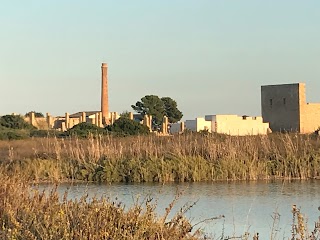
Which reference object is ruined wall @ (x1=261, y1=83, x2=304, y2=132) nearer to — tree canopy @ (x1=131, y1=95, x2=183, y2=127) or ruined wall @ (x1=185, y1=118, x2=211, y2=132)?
ruined wall @ (x1=185, y1=118, x2=211, y2=132)

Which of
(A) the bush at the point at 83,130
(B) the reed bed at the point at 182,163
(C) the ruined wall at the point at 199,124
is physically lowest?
(B) the reed bed at the point at 182,163

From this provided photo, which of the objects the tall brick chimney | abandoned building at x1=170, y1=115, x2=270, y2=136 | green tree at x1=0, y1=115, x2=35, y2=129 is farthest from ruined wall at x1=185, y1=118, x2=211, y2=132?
green tree at x1=0, y1=115, x2=35, y2=129

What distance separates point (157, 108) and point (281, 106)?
544 inches

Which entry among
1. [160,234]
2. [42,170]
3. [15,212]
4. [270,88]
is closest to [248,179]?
[42,170]

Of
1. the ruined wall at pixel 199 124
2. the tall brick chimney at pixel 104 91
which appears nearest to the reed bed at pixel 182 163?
the ruined wall at pixel 199 124

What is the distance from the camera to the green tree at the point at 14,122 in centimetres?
5793

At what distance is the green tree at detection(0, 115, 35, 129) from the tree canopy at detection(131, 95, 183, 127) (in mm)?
13708

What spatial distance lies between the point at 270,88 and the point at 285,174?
38.5 meters

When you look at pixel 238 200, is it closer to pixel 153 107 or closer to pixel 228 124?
pixel 228 124

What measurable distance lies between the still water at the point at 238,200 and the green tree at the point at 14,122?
36562 mm

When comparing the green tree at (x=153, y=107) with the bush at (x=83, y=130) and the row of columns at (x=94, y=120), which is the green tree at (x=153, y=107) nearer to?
the row of columns at (x=94, y=120)

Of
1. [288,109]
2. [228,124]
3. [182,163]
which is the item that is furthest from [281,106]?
[182,163]

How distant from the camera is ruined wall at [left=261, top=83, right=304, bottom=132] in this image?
6000cm

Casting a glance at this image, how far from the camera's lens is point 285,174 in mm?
24281
